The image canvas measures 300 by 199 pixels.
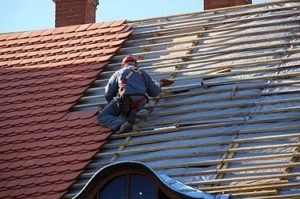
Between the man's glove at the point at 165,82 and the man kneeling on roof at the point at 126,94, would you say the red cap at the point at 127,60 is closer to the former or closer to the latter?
the man kneeling on roof at the point at 126,94

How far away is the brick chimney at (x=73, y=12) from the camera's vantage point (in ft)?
63.8

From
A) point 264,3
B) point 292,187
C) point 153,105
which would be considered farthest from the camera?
point 264,3

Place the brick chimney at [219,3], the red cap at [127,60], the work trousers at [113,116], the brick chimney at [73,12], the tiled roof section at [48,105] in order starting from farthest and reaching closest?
the brick chimney at [73,12] → the brick chimney at [219,3] → the red cap at [127,60] → the work trousers at [113,116] → the tiled roof section at [48,105]

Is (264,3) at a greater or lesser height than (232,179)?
greater

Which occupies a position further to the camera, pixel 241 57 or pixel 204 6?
pixel 204 6

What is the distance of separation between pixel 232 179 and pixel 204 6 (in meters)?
5.52

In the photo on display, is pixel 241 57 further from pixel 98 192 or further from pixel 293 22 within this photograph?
pixel 98 192

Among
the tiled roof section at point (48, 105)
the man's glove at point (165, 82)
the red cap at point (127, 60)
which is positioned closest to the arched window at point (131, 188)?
the tiled roof section at point (48, 105)

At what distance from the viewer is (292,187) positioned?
12.9 m

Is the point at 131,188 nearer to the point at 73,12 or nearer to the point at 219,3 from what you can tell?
the point at 219,3

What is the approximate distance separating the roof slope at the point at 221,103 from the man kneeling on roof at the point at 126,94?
8.4 inches

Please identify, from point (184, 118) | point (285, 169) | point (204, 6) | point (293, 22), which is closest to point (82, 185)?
point (184, 118)

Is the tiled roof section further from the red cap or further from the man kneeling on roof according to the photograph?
the red cap

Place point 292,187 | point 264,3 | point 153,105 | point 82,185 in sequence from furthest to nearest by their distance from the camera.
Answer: point 264,3, point 153,105, point 82,185, point 292,187
